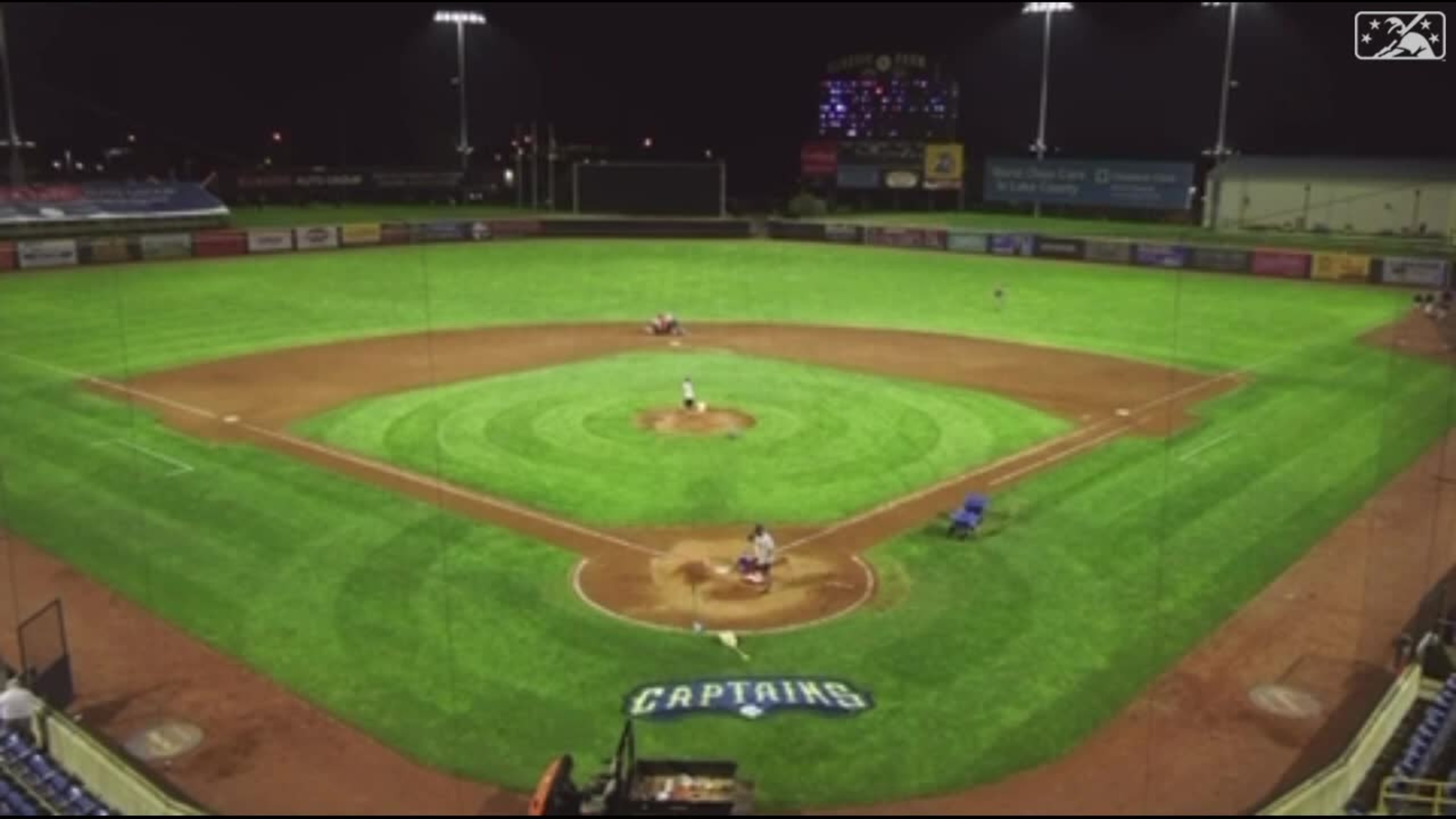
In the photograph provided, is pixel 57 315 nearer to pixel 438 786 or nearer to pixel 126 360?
pixel 126 360

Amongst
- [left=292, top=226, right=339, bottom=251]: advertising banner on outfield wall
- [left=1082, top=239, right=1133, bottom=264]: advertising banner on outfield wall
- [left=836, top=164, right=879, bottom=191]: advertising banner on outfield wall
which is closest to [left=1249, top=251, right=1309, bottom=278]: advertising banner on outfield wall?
[left=1082, top=239, right=1133, bottom=264]: advertising banner on outfield wall

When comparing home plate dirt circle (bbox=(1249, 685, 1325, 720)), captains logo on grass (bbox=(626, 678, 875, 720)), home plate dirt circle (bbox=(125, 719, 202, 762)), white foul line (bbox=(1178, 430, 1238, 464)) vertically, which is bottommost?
home plate dirt circle (bbox=(125, 719, 202, 762))

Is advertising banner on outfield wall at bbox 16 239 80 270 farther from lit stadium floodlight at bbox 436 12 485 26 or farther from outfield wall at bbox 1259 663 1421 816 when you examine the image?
outfield wall at bbox 1259 663 1421 816

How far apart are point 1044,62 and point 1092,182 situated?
7.99m

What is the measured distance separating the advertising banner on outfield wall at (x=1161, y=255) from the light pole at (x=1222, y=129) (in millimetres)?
5597

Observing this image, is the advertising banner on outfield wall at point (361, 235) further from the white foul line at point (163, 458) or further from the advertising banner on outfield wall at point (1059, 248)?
the white foul line at point (163, 458)

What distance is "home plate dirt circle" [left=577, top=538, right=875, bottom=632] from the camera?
58.0ft

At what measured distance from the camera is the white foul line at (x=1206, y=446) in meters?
26.4

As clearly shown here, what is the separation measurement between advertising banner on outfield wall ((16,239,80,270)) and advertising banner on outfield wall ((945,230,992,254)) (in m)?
43.0

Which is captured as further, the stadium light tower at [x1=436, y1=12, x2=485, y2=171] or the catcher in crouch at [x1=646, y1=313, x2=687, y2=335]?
the stadium light tower at [x1=436, y1=12, x2=485, y2=171]

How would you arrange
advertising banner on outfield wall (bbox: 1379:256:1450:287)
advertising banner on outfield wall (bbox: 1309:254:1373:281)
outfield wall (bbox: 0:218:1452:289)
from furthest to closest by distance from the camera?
outfield wall (bbox: 0:218:1452:289)
advertising banner on outfield wall (bbox: 1309:254:1373:281)
advertising banner on outfield wall (bbox: 1379:256:1450:287)

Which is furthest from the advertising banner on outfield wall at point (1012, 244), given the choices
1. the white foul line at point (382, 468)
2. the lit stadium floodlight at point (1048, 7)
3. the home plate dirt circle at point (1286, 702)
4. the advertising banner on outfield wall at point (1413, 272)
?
the home plate dirt circle at point (1286, 702)

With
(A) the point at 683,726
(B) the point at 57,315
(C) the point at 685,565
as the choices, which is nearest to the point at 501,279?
(B) the point at 57,315

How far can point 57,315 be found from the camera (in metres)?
43.1
